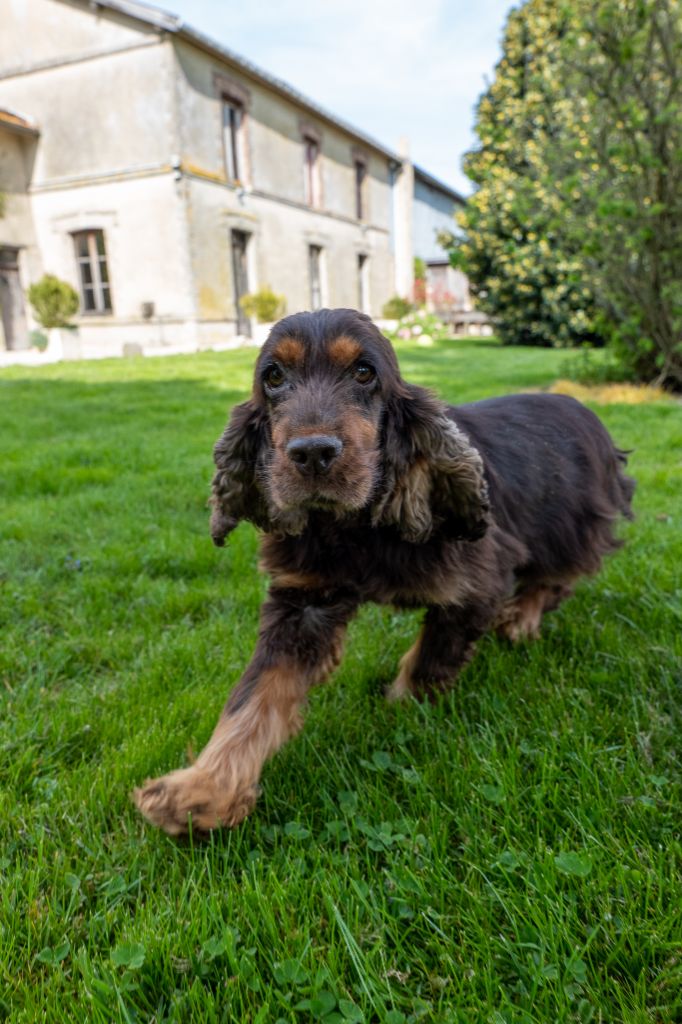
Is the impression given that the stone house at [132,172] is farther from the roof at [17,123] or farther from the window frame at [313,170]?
the window frame at [313,170]

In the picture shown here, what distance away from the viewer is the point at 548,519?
3135 millimetres

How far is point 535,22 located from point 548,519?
21.9m

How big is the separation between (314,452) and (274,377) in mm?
483

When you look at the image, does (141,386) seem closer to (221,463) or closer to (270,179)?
(221,463)

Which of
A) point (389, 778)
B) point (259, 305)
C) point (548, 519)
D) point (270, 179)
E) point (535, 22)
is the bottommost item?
point (389, 778)

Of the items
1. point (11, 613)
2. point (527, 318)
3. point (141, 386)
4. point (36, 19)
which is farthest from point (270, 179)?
point (11, 613)

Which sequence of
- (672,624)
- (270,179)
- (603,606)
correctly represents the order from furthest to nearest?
1. (270,179)
2. (603,606)
3. (672,624)

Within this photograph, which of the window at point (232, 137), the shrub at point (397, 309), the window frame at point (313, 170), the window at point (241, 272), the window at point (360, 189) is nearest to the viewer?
the window at point (232, 137)

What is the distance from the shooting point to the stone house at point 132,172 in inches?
760

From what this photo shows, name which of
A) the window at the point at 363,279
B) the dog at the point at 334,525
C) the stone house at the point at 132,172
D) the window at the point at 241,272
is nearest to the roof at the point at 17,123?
the stone house at the point at 132,172

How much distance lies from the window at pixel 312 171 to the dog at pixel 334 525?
86.1 ft

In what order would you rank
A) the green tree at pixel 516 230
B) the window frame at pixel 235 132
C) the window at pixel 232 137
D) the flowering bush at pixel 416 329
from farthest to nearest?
the flowering bush at pixel 416 329, the window at pixel 232 137, the window frame at pixel 235 132, the green tree at pixel 516 230

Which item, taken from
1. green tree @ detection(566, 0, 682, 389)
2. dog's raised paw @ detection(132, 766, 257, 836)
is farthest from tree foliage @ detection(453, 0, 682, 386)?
dog's raised paw @ detection(132, 766, 257, 836)

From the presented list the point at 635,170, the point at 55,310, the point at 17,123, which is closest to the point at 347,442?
the point at 635,170
